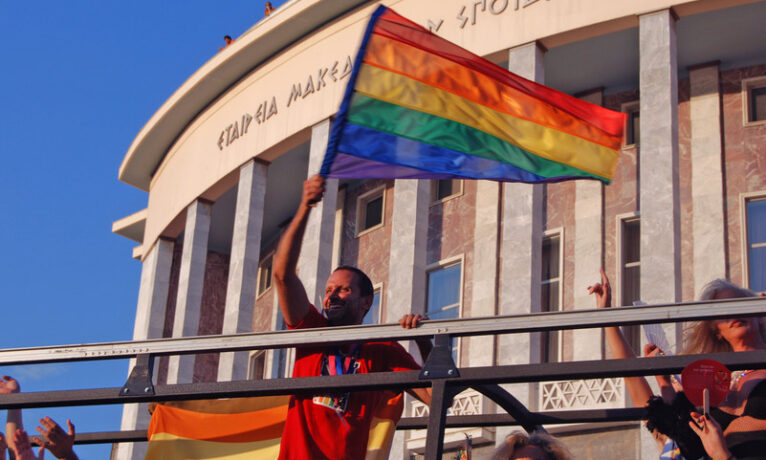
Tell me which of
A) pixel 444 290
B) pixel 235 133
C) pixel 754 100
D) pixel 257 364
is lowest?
pixel 257 364

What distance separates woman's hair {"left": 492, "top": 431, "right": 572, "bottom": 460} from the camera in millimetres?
4719

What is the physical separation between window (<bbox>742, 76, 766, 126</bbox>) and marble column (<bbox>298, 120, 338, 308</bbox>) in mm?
7643

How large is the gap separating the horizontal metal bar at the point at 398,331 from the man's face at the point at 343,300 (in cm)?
105

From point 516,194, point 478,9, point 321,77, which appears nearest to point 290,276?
point 516,194

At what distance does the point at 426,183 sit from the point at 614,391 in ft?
20.8

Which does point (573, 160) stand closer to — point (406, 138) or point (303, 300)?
point (406, 138)

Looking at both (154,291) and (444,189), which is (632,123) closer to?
(444,189)

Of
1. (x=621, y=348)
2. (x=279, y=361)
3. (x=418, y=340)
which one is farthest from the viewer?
(x=279, y=361)

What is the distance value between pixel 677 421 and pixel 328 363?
1.58 m

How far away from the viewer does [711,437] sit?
14.7 ft

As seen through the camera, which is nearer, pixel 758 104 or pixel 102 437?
pixel 102 437

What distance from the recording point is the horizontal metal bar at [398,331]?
166 inches

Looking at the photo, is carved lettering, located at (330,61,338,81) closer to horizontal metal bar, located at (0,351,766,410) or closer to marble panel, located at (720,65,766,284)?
marble panel, located at (720,65,766,284)

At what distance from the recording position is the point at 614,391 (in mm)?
17875
